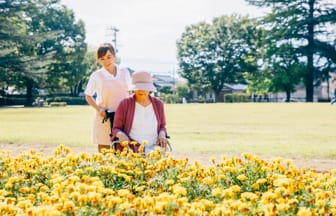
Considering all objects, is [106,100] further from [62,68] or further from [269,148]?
[62,68]

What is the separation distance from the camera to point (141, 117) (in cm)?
489

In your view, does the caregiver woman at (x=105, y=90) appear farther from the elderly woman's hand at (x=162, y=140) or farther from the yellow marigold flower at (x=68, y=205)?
the yellow marigold flower at (x=68, y=205)

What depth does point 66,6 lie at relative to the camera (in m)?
53.5

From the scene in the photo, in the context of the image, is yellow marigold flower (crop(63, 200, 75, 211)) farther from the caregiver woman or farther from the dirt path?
the dirt path

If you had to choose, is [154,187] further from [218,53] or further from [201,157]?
[218,53]

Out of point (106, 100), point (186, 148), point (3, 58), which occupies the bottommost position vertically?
point (186, 148)

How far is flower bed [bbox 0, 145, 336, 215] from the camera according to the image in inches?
102

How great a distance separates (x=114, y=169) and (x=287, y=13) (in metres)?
39.2

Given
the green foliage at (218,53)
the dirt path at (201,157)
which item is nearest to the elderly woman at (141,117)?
the dirt path at (201,157)

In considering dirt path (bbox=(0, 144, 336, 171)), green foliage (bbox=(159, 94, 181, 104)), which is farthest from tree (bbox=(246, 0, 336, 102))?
dirt path (bbox=(0, 144, 336, 171))

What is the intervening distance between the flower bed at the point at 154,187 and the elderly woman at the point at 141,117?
579 mm

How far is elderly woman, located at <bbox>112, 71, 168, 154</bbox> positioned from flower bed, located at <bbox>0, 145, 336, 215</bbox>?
0.58m

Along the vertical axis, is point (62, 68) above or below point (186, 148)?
above

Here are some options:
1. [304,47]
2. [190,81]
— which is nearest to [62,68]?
[190,81]
